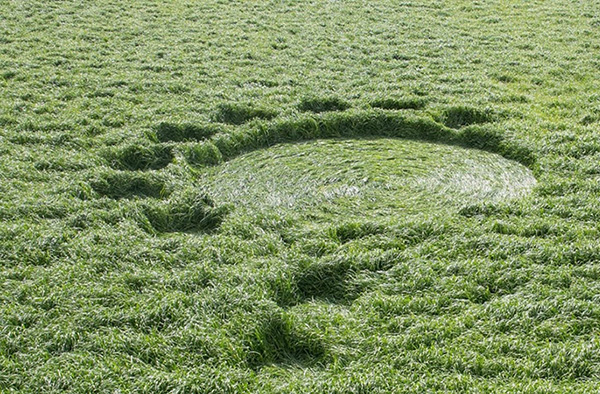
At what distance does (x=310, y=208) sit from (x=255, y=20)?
24.5 ft

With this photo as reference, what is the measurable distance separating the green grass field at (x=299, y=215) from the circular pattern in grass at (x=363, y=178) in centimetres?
3

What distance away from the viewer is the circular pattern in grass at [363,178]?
6.24 m

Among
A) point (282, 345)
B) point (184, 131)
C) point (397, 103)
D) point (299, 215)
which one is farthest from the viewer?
point (397, 103)

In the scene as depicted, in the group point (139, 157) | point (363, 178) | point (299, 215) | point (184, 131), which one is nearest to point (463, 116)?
point (363, 178)

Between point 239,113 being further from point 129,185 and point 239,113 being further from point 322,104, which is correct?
point 129,185

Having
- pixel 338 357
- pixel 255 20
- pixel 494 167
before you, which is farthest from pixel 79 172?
pixel 255 20

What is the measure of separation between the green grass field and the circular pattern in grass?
34 mm

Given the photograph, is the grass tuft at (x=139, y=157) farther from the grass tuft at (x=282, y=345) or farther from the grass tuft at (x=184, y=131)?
the grass tuft at (x=282, y=345)

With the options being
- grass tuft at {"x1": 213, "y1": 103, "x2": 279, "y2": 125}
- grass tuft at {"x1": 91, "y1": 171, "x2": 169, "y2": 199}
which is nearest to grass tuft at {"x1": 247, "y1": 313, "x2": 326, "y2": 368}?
grass tuft at {"x1": 91, "y1": 171, "x2": 169, "y2": 199}

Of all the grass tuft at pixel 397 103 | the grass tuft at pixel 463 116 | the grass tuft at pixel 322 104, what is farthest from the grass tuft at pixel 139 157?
the grass tuft at pixel 463 116

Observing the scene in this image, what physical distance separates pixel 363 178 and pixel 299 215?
1.03 meters

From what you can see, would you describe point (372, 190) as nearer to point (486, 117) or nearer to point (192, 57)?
point (486, 117)

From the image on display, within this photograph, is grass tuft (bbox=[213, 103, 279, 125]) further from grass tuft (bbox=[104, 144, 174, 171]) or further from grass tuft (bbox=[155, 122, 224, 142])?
grass tuft (bbox=[104, 144, 174, 171])

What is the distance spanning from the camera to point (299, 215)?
6.00 metres
